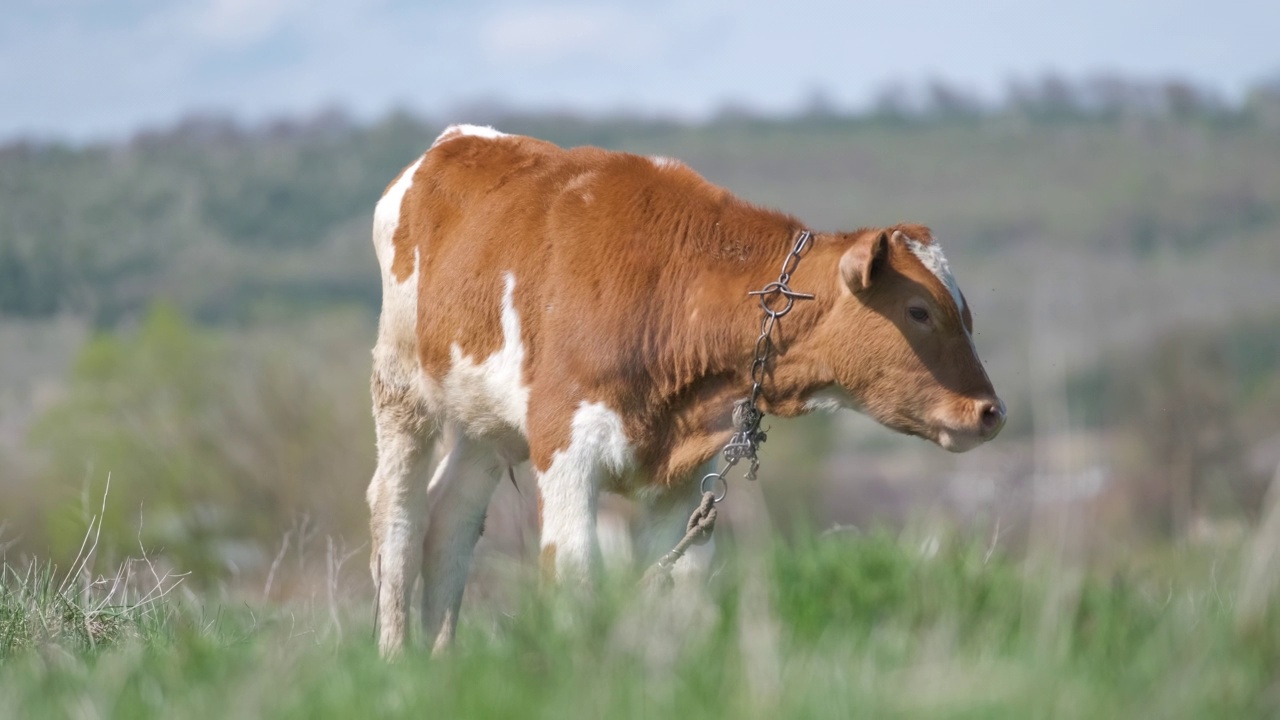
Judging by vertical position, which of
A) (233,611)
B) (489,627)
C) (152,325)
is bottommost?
(152,325)

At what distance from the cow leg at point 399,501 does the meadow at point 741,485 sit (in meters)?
0.26

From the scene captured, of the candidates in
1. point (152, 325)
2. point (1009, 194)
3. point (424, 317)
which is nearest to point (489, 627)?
point (424, 317)

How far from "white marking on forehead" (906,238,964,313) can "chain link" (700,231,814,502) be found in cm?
51

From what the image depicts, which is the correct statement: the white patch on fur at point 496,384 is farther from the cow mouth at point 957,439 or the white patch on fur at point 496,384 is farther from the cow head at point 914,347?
the cow mouth at point 957,439

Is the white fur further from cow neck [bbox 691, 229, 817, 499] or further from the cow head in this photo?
the cow head

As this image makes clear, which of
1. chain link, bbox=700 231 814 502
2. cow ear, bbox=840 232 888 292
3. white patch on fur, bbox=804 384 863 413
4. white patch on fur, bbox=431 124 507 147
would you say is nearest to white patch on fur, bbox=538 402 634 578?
chain link, bbox=700 231 814 502

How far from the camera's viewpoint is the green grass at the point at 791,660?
4.13 meters

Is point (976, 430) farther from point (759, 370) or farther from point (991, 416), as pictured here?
point (759, 370)

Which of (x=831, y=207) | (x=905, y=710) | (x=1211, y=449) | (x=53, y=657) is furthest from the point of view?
(x=831, y=207)

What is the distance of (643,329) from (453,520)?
7.00 ft

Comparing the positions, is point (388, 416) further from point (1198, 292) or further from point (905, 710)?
point (1198, 292)

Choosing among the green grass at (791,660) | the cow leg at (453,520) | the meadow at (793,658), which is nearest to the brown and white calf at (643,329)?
the cow leg at (453,520)

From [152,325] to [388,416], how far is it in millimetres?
56888

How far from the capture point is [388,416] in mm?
8461
